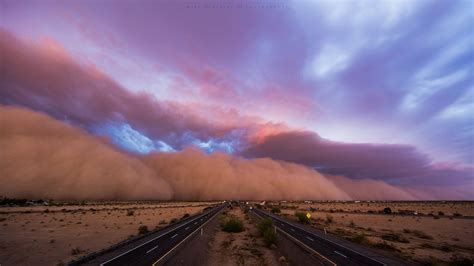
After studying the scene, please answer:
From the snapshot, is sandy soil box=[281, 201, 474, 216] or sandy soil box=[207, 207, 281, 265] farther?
sandy soil box=[281, 201, 474, 216]

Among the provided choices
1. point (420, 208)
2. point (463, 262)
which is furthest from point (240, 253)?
point (420, 208)

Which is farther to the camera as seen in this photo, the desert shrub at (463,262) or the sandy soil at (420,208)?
the sandy soil at (420,208)

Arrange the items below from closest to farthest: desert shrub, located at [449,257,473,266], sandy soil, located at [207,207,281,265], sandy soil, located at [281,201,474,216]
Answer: desert shrub, located at [449,257,473,266] → sandy soil, located at [207,207,281,265] → sandy soil, located at [281,201,474,216]

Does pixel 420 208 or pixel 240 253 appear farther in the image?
pixel 420 208

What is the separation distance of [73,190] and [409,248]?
19226 cm

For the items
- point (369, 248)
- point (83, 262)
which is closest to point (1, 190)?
point (83, 262)


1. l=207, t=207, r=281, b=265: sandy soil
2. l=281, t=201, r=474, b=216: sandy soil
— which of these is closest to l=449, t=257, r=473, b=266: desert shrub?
l=207, t=207, r=281, b=265: sandy soil

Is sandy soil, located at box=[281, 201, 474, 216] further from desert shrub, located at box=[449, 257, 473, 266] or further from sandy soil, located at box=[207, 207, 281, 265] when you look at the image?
sandy soil, located at box=[207, 207, 281, 265]

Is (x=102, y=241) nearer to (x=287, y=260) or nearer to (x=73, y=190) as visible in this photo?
(x=287, y=260)

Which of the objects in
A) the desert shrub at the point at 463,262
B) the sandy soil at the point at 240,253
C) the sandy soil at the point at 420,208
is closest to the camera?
the desert shrub at the point at 463,262

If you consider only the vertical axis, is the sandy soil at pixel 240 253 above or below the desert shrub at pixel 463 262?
below

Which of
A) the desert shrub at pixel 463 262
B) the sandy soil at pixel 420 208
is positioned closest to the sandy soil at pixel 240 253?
the desert shrub at pixel 463 262

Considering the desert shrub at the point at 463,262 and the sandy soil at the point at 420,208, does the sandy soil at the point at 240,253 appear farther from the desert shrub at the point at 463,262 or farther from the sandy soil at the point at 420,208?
the sandy soil at the point at 420,208

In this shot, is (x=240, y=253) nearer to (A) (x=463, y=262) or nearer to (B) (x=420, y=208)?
(A) (x=463, y=262)
